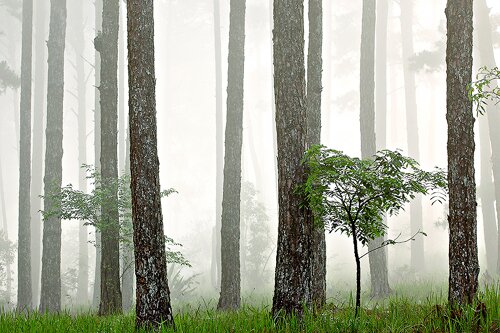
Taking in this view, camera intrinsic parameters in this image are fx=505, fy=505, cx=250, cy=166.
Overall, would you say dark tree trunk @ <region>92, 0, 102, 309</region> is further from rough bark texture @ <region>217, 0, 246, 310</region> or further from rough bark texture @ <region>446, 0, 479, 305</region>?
rough bark texture @ <region>446, 0, 479, 305</region>

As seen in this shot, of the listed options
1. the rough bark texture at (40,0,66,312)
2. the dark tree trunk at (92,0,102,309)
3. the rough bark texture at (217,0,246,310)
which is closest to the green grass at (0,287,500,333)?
the rough bark texture at (40,0,66,312)

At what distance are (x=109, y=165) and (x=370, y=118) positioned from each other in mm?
7121

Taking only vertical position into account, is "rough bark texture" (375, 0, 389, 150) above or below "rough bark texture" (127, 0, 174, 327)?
above

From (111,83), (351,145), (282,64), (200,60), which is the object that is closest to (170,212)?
(200,60)

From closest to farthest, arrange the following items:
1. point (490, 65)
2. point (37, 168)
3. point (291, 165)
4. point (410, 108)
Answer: point (291, 165) < point (490, 65) < point (37, 168) < point (410, 108)

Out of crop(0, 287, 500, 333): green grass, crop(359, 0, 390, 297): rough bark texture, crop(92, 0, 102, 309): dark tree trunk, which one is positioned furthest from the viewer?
crop(92, 0, 102, 309): dark tree trunk

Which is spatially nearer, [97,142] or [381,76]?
[97,142]

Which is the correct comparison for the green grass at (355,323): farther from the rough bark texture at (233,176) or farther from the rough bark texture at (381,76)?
the rough bark texture at (381,76)

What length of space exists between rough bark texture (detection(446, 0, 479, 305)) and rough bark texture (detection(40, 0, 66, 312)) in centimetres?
716

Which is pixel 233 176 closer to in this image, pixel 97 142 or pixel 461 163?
pixel 461 163

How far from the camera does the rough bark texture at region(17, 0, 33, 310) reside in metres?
14.2

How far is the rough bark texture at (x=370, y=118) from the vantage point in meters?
12.5

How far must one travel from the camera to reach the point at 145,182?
622cm

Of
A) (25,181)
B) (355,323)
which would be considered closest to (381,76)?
(25,181)
